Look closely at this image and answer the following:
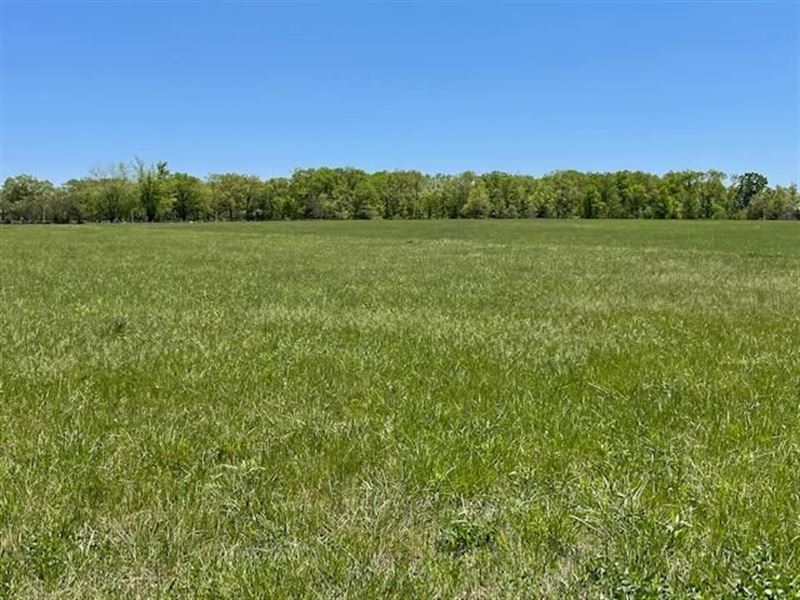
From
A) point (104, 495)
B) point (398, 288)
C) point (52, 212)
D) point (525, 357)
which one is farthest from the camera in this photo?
point (52, 212)

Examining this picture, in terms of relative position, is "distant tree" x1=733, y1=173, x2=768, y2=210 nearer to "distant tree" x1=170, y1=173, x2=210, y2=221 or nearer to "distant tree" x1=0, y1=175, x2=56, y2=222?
"distant tree" x1=170, y1=173, x2=210, y2=221

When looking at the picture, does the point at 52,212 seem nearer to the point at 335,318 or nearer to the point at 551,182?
the point at 551,182

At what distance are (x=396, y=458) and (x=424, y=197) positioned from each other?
149180 mm

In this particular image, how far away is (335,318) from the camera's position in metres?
10.7

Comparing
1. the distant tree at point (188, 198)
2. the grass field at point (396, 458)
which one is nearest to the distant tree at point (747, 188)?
the distant tree at point (188, 198)

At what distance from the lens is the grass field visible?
303 cm

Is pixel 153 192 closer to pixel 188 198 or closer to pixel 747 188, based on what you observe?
pixel 188 198

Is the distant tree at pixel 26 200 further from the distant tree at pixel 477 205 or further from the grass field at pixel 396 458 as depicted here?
the grass field at pixel 396 458

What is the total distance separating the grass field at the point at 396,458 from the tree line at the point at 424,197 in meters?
139

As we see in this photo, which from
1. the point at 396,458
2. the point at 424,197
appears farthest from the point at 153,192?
the point at 396,458

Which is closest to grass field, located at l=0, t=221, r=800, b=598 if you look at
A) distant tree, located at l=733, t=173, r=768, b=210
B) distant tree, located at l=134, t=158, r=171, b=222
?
distant tree, located at l=134, t=158, r=171, b=222

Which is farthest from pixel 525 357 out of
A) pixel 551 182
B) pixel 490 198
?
pixel 551 182

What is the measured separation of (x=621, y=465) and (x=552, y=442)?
22.8 inches

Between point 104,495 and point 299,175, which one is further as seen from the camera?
point 299,175
